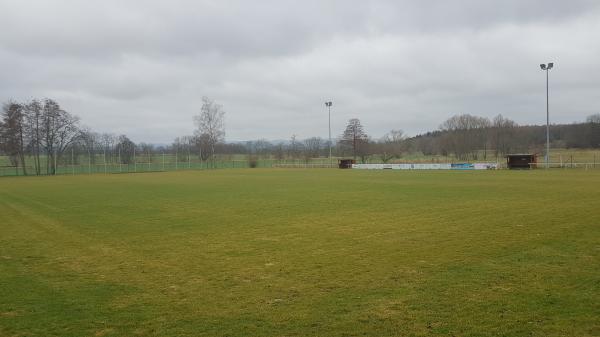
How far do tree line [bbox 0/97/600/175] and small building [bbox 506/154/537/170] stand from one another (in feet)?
130

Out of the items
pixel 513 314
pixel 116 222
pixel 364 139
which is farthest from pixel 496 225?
pixel 364 139

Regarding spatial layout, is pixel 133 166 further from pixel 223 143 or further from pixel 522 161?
pixel 522 161

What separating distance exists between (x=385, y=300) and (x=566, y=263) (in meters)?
3.97

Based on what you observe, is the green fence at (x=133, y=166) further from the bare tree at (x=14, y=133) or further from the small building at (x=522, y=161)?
the small building at (x=522, y=161)

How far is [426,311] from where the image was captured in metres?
5.59

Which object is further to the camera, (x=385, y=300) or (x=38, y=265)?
(x=38, y=265)

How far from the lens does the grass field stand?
5316 mm

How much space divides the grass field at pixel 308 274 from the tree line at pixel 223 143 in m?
59.7

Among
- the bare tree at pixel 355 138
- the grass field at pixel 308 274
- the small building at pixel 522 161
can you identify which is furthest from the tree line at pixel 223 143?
the grass field at pixel 308 274

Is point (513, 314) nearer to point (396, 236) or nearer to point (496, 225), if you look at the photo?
point (396, 236)

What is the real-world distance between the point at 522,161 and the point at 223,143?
56088mm

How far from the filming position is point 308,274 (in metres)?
7.63

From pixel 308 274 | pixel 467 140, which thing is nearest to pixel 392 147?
pixel 467 140

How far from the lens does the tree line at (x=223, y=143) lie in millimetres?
65188
